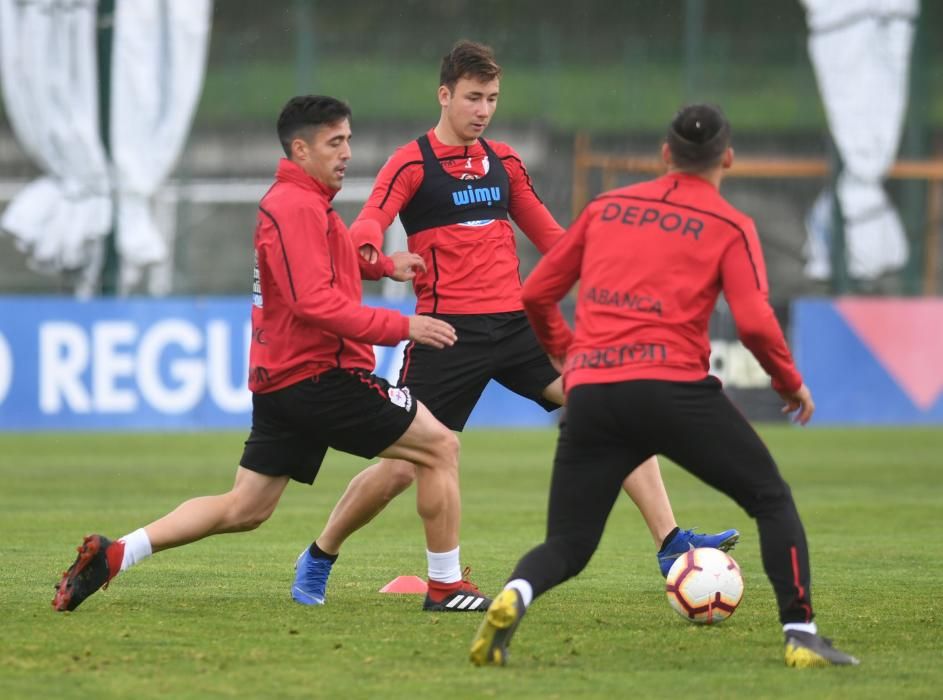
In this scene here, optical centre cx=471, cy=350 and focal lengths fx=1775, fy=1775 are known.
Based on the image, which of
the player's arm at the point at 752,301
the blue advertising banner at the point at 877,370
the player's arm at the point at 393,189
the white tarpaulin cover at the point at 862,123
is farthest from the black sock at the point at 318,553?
the white tarpaulin cover at the point at 862,123

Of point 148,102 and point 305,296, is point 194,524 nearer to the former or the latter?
point 305,296

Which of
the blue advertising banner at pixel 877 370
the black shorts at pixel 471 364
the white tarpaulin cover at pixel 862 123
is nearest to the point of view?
the black shorts at pixel 471 364

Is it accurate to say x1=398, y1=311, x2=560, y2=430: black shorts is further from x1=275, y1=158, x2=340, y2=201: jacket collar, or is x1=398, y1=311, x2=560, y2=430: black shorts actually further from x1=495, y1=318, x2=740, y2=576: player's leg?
x1=275, y1=158, x2=340, y2=201: jacket collar

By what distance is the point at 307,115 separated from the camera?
7008 millimetres

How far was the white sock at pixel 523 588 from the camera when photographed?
586 centimetres

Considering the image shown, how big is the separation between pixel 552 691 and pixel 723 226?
1.65 m

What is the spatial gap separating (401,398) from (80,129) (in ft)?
46.1

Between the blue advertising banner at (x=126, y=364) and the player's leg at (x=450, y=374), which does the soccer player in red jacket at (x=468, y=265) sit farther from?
the blue advertising banner at (x=126, y=364)

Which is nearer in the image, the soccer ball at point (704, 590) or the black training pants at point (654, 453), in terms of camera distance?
the black training pants at point (654, 453)

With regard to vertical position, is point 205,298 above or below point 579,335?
below

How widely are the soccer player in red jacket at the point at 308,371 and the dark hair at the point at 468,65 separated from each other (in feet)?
3.21

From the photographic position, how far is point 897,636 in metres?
6.70

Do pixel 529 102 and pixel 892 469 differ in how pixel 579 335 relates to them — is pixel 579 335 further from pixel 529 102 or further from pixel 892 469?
pixel 529 102

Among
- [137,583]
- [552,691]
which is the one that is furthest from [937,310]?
[552,691]
